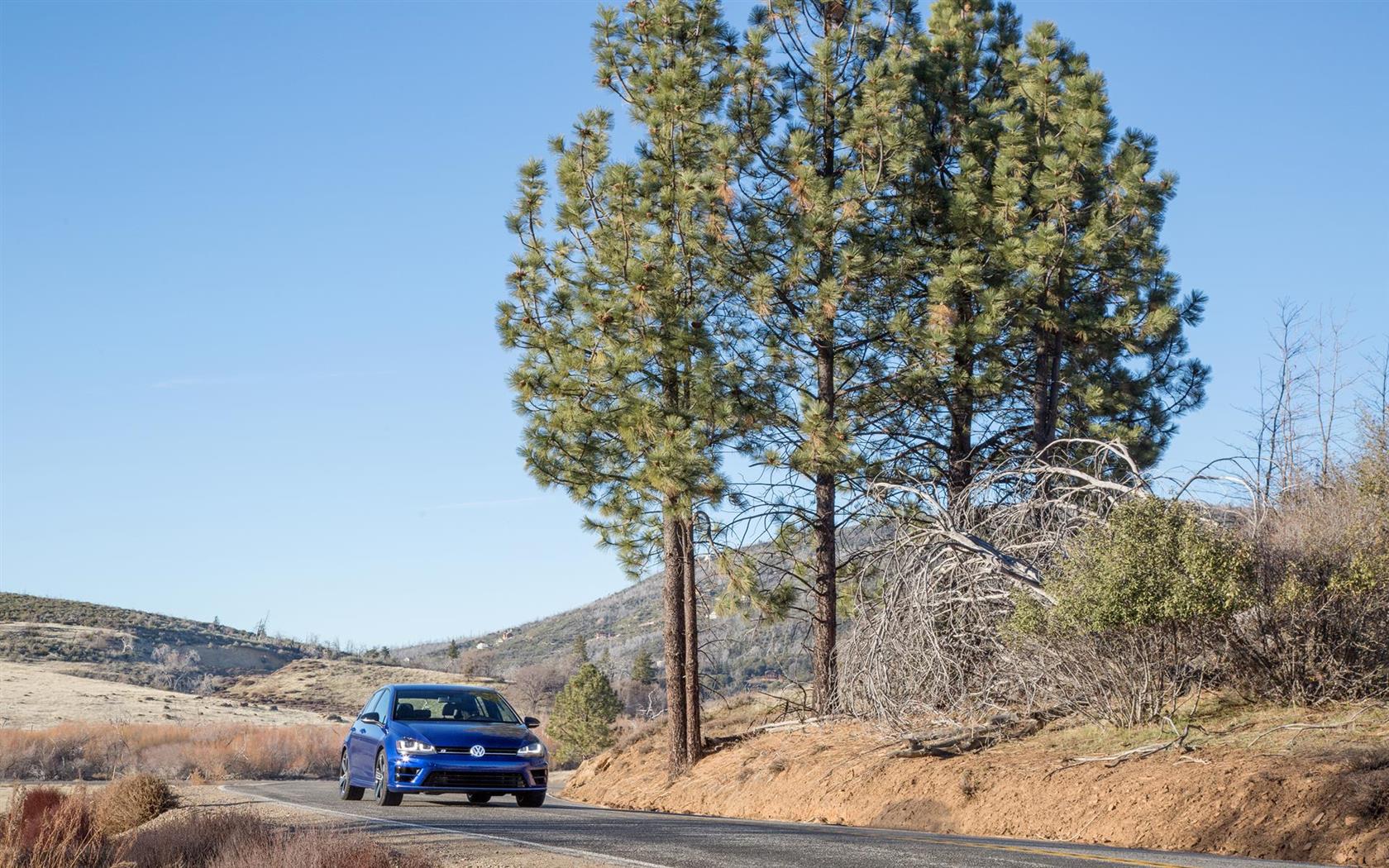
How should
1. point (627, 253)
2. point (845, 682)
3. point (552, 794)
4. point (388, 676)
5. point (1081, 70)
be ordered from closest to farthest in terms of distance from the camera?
1. point (845, 682)
2. point (627, 253)
3. point (1081, 70)
4. point (552, 794)
5. point (388, 676)

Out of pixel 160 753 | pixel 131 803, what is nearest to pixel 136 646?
pixel 160 753

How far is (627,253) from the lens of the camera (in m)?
20.9

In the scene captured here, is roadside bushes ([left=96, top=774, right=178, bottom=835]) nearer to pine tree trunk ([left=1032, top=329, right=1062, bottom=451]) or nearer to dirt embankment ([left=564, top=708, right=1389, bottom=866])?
dirt embankment ([left=564, top=708, right=1389, bottom=866])

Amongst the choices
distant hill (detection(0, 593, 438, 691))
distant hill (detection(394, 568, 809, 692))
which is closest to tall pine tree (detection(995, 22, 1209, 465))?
distant hill (detection(394, 568, 809, 692))

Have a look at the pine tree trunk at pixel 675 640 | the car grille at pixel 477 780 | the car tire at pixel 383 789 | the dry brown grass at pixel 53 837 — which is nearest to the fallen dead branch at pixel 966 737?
the car grille at pixel 477 780

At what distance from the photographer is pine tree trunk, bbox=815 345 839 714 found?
858 inches

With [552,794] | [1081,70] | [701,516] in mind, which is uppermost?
[1081,70]

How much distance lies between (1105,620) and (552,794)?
53.4 ft

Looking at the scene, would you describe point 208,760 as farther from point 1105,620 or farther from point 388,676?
point 388,676

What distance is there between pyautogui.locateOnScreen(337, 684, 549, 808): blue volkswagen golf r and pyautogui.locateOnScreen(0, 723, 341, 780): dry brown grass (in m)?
Result: 18.4

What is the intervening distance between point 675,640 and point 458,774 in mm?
6646

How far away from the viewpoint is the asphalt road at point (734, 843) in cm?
1019

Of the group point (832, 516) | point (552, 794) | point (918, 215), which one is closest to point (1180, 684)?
point (832, 516)

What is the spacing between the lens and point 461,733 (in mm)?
17031
